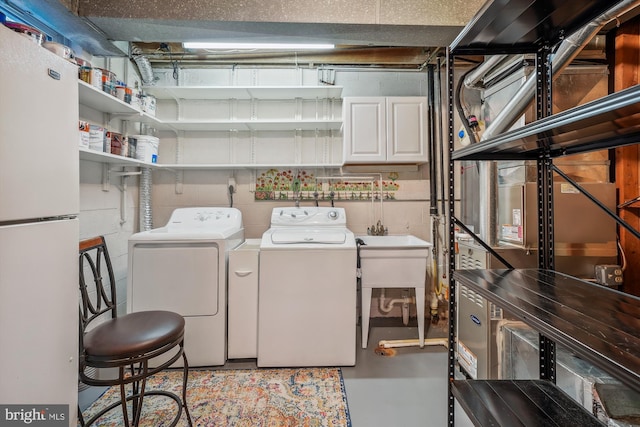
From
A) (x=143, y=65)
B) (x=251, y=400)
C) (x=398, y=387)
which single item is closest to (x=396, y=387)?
(x=398, y=387)

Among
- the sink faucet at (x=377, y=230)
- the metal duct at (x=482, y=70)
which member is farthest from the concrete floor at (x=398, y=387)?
the metal duct at (x=482, y=70)

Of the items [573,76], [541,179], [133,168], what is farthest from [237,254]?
[573,76]

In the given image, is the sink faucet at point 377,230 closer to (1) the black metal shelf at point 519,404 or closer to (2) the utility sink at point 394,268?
(2) the utility sink at point 394,268

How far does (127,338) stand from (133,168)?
6.01ft

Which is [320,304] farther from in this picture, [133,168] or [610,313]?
[133,168]

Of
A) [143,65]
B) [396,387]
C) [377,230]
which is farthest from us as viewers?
[377,230]

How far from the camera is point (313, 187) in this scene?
2.98 meters

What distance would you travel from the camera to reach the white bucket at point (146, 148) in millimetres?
2381

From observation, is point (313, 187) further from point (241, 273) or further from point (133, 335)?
point (133, 335)

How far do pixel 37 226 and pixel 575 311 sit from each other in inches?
69.5

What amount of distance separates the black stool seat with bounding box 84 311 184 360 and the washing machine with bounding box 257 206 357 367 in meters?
0.69

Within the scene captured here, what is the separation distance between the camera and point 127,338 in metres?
1.39
